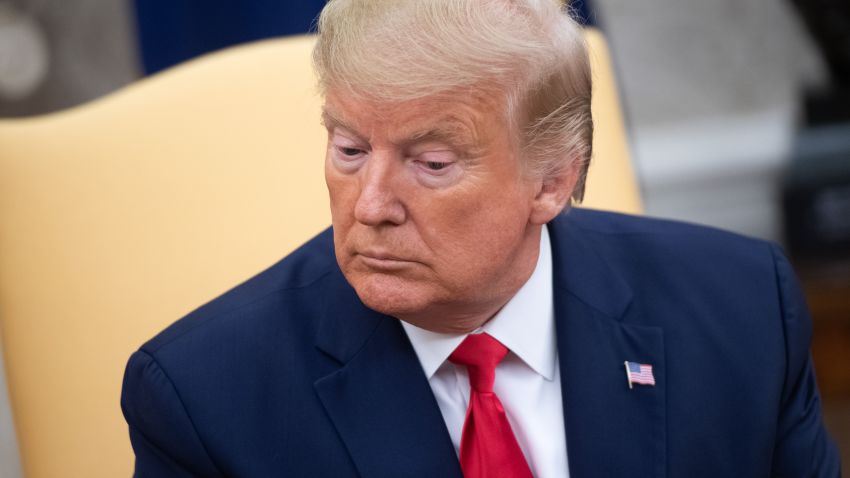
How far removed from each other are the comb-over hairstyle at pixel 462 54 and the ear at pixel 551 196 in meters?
0.04

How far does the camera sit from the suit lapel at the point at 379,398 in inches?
52.8

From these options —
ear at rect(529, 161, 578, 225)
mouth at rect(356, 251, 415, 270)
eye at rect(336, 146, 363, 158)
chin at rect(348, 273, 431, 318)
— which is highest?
eye at rect(336, 146, 363, 158)

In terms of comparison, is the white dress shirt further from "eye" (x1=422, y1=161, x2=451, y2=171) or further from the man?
"eye" (x1=422, y1=161, x2=451, y2=171)

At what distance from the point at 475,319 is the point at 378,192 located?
0.27 metres

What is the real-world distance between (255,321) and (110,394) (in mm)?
326

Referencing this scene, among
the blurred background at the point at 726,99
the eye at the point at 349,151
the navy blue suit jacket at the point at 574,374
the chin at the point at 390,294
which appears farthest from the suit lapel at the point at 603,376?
the blurred background at the point at 726,99

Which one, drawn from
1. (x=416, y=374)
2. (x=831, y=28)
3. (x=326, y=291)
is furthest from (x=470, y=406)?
(x=831, y=28)

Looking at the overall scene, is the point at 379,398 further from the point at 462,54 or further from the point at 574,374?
the point at 462,54

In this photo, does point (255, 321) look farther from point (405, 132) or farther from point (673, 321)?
point (673, 321)

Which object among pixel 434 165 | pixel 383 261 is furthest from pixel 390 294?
pixel 434 165

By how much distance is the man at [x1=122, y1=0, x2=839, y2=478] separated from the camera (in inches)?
47.7

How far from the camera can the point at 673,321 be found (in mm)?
1506

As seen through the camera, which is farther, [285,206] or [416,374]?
[285,206]

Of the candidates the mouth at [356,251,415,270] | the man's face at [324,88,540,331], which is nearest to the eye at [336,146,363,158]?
the man's face at [324,88,540,331]
